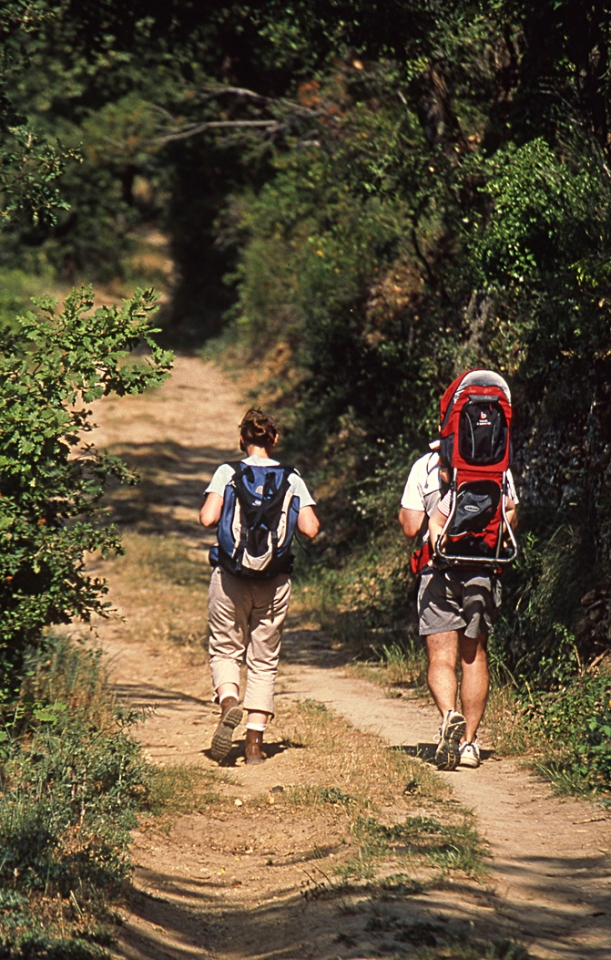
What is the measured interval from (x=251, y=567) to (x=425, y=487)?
101 cm

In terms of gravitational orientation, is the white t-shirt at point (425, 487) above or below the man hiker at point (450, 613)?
above

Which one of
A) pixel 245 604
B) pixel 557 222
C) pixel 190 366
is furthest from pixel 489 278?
pixel 190 366

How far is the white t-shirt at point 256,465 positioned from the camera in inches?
244

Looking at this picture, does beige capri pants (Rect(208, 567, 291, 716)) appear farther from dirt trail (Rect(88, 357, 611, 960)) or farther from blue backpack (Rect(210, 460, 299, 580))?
dirt trail (Rect(88, 357, 611, 960))

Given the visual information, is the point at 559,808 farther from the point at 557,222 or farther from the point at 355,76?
the point at 355,76

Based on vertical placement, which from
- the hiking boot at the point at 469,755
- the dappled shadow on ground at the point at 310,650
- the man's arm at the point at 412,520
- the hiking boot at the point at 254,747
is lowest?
the dappled shadow on ground at the point at 310,650

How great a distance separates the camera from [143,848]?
500 centimetres

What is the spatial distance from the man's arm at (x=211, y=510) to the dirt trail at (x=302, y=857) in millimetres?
1329

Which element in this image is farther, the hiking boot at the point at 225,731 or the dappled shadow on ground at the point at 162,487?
the dappled shadow on ground at the point at 162,487

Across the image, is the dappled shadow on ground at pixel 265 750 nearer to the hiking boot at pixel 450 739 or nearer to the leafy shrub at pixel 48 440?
the hiking boot at pixel 450 739

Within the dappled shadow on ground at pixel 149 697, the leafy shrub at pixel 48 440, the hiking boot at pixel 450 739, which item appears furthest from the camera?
the dappled shadow on ground at pixel 149 697

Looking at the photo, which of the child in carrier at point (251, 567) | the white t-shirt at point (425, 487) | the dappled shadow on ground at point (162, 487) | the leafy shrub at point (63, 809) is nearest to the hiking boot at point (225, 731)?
the child in carrier at point (251, 567)

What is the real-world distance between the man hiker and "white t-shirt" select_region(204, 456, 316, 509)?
0.58 meters

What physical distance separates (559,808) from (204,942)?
1.96 meters
